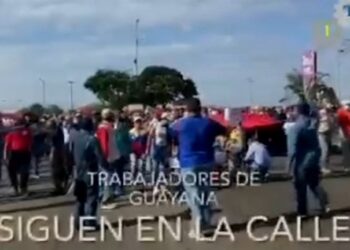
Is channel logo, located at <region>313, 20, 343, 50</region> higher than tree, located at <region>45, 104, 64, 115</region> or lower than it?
higher

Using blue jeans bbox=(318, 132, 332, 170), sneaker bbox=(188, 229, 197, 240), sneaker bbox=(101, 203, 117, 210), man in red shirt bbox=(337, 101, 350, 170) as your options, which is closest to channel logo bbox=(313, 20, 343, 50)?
man in red shirt bbox=(337, 101, 350, 170)

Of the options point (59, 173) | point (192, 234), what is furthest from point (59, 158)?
Answer: point (192, 234)

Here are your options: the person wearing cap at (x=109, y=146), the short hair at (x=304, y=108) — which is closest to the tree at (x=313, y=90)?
the short hair at (x=304, y=108)

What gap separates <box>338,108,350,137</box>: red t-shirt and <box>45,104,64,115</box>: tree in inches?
42.4

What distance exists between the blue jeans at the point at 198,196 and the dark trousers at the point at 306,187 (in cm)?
35

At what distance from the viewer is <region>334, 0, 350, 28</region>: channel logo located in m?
5.37

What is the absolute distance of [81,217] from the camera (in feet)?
18.1

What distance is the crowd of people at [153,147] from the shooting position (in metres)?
5.57

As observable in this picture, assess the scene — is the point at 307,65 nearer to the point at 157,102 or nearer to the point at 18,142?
the point at 157,102

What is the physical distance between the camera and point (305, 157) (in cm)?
562

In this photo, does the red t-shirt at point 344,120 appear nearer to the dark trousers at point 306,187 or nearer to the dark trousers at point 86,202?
the dark trousers at point 306,187

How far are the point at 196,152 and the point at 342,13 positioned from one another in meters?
0.81

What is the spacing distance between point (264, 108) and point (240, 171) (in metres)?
0.30

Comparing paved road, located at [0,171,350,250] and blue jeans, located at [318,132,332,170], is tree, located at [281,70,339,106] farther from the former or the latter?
paved road, located at [0,171,350,250]
